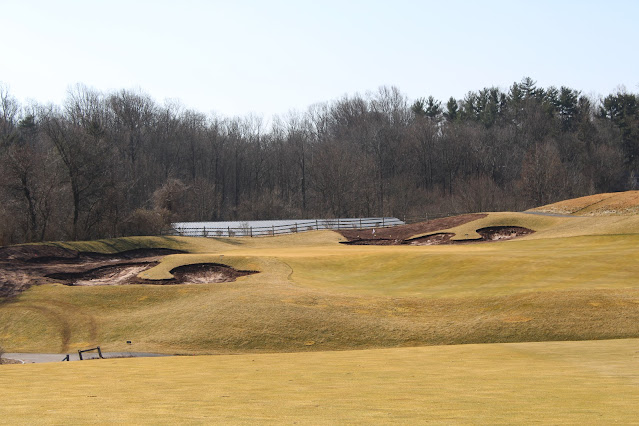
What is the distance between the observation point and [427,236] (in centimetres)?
5488

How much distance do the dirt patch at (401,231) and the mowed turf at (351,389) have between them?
3742cm

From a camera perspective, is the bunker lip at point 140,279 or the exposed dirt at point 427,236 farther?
the exposed dirt at point 427,236

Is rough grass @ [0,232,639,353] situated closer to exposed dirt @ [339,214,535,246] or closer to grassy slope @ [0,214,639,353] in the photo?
grassy slope @ [0,214,639,353]

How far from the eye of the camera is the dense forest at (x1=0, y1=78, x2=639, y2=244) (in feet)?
311

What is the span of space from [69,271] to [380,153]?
7847cm

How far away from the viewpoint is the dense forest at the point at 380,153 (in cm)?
9469

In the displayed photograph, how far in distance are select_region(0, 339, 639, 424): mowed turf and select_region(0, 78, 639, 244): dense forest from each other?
229 ft

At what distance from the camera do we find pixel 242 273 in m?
36.3

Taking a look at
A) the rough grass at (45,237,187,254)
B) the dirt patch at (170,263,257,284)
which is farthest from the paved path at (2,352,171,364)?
the rough grass at (45,237,187,254)

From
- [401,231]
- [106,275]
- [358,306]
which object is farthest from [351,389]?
[401,231]

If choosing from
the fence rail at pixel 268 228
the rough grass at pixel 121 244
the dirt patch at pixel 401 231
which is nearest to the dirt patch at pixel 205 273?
Answer: the rough grass at pixel 121 244

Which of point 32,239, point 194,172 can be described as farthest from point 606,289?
point 194,172

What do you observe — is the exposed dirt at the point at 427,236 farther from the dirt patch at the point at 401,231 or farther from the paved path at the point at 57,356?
the paved path at the point at 57,356

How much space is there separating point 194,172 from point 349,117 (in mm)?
38443
